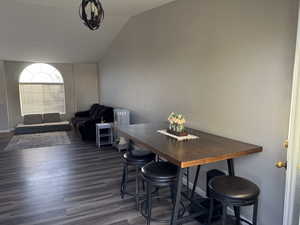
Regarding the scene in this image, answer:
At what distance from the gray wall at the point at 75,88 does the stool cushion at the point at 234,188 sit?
23.2 ft

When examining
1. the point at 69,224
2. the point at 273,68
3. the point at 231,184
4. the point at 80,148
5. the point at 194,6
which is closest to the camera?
the point at 231,184

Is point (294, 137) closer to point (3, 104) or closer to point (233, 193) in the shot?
point (233, 193)

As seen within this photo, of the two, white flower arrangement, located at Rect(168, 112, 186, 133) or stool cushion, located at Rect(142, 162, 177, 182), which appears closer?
stool cushion, located at Rect(142, 162, 177, 182)

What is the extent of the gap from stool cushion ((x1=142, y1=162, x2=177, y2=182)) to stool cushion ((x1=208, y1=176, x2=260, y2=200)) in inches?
16.6

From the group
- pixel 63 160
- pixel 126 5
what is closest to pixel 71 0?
pixel 126 5

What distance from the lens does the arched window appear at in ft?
24.8

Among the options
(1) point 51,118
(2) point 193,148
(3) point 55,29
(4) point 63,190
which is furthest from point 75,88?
(2) point 193,148

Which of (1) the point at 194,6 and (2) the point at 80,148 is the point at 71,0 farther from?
(2) the point at 80,148

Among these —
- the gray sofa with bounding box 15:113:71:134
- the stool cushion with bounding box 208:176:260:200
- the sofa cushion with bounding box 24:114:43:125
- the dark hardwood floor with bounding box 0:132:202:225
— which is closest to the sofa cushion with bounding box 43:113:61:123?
the gray sofa with bounding box 15:113:71:134

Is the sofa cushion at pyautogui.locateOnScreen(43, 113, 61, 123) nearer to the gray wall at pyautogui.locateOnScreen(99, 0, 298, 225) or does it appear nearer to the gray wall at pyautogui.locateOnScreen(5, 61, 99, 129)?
the gray wall at pyautogui.locateOnScreen(5, 61, 99, 129)

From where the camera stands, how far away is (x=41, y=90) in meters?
7.83

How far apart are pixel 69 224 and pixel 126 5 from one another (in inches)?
139

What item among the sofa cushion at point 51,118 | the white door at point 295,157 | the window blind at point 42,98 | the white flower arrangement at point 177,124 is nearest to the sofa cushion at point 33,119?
the sofa cushion at point 51,118

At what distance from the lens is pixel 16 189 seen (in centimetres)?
321
